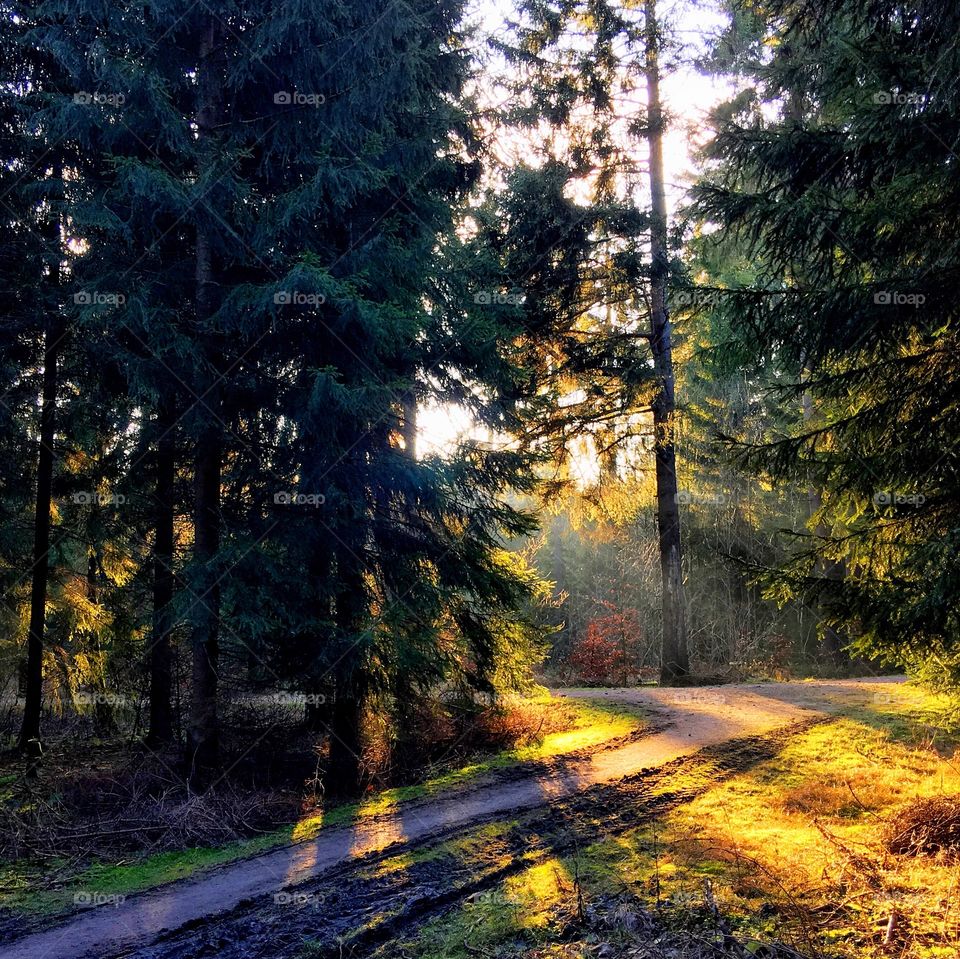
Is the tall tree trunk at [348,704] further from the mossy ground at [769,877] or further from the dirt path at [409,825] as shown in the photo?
the mossy ground at [769,877]

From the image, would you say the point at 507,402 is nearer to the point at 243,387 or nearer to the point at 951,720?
the point at 243,387

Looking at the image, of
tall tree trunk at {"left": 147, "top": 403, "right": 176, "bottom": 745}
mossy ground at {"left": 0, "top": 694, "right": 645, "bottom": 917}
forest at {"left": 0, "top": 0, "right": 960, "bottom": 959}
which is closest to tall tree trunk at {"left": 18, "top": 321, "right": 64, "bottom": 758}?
forest at {"left": 0, "top": 0, "right": 960, "bottom": 959}

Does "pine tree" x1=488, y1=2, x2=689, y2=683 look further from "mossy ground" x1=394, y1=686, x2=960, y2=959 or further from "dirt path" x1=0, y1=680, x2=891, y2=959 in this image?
"mossy ground" x1=394, y1=686, x2=960, y2=959

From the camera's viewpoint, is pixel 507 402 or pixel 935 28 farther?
pixel 507 402

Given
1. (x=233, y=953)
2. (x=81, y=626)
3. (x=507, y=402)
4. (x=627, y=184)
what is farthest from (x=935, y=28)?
(x=81, y=626)

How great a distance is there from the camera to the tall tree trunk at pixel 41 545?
9.81 m

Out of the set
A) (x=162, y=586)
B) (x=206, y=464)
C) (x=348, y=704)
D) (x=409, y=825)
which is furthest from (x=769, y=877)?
(x=162, y=586)

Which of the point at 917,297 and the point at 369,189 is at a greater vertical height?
the point at 369,189

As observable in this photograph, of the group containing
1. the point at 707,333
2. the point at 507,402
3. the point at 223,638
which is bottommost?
the point at 223,638

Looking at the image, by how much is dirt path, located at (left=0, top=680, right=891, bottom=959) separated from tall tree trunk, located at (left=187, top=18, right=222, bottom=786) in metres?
2.30

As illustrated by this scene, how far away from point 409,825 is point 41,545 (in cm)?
705

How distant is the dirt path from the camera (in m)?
4.93

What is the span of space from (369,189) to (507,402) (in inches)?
141

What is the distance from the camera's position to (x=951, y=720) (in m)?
6.94
